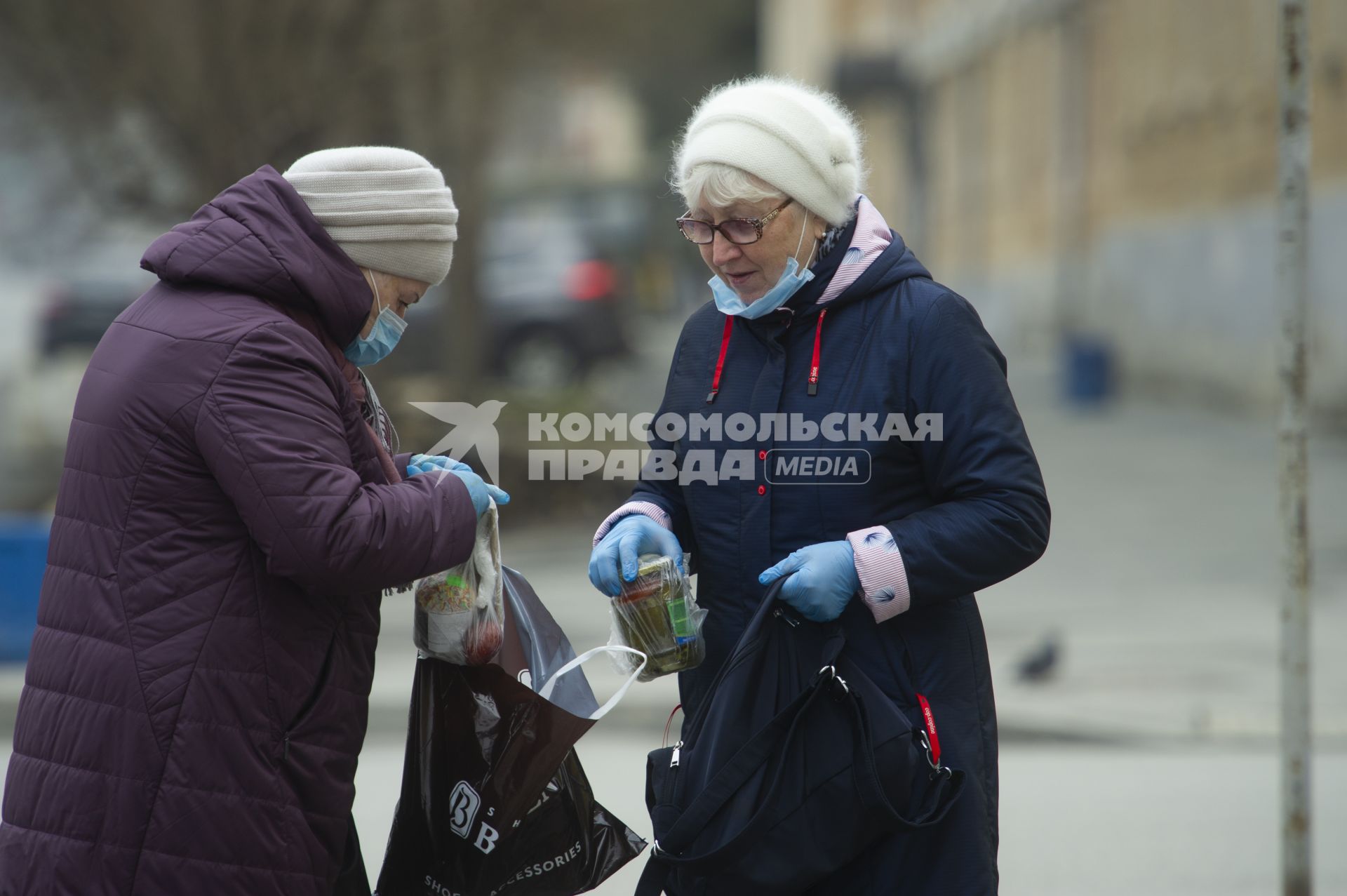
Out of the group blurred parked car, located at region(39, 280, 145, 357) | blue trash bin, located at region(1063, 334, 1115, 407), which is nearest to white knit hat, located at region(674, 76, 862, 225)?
blue trash bin, located at region(1063, 334, 1115, 407)

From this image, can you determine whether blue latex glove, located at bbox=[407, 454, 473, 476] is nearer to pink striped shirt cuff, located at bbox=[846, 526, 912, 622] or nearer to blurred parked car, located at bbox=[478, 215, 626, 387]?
pink striped shirt cuff, located at bbox=[846, 526, 912, 622]

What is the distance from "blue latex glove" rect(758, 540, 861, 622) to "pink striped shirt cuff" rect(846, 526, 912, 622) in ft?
0.06

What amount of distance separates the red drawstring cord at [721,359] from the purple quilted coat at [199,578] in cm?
63

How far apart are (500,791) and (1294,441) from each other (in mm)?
2442

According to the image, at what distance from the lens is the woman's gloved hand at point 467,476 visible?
8.70 feet

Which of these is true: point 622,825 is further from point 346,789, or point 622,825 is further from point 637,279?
point 637,279

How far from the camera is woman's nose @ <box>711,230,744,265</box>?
9.02ft

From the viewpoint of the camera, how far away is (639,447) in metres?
11.1

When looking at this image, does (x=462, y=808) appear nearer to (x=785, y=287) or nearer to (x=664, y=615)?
(x=664, y=615)

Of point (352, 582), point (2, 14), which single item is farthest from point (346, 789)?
point (2, 14)

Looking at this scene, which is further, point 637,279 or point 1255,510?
point 637,279

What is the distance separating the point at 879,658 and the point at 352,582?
35.9 inches

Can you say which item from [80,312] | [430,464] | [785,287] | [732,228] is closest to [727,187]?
[732,228]

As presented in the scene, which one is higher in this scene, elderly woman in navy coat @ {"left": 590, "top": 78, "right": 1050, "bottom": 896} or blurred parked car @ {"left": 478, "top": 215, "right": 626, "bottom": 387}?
blurred parked car @ {"left": 478, "top": 215, "right": 626, "bottom": 387}
